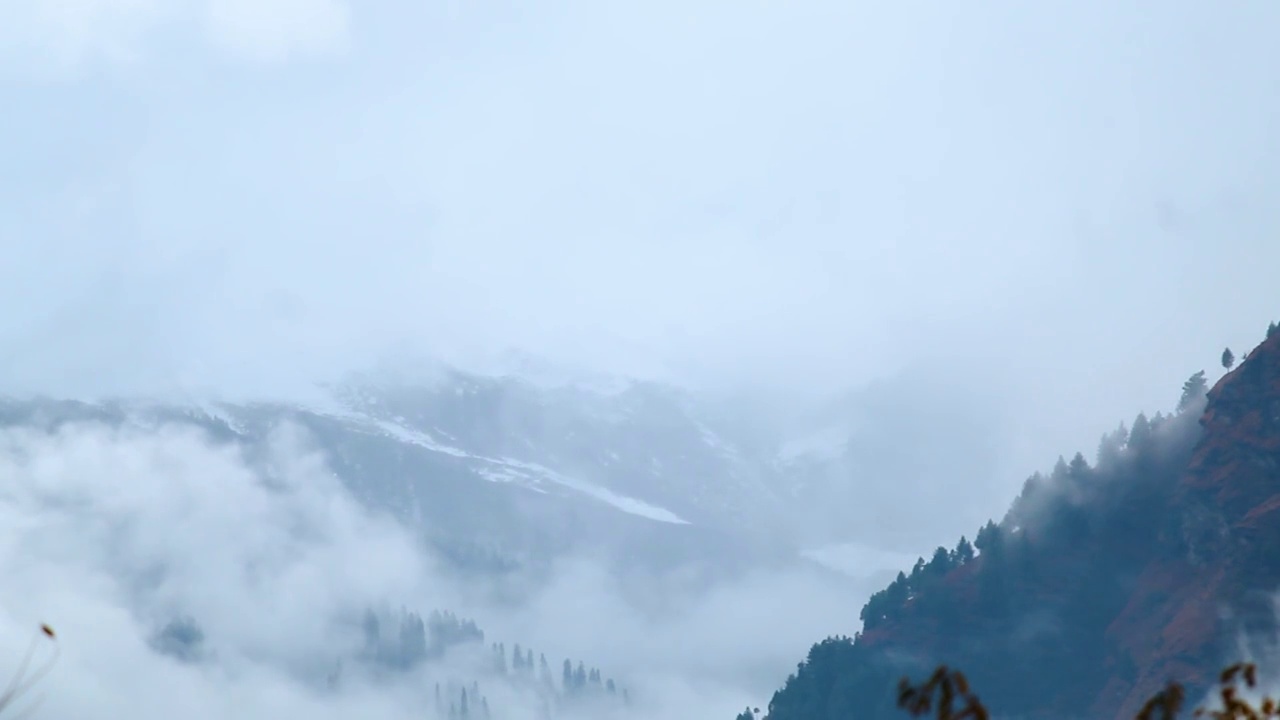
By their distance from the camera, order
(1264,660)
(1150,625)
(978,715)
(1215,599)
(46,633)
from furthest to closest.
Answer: (1150,625) → (1215,599) → (1264,660) → (978,715) → (46,633)

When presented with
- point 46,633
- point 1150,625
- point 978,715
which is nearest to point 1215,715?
point 978,715

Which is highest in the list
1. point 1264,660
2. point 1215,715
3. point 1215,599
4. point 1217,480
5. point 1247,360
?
point 1247,360

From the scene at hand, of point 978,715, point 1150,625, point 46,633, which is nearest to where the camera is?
point 46,633

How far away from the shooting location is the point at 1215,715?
24.9 meters

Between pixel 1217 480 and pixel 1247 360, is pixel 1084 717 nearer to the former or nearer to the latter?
pixel 1217 480

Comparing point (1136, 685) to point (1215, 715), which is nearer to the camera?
point (1215, 715)

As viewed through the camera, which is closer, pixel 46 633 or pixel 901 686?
pixel 46 633

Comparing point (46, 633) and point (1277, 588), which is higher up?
point (1277, 588)

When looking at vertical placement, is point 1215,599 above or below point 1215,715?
above

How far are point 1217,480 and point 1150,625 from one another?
20273mm

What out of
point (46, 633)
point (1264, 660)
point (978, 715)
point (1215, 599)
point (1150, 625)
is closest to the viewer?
point (46, 633)

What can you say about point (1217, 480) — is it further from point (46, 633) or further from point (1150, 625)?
point (46, 633)

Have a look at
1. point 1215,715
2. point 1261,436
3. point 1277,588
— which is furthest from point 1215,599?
point 1215,715

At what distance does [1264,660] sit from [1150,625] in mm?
28562
